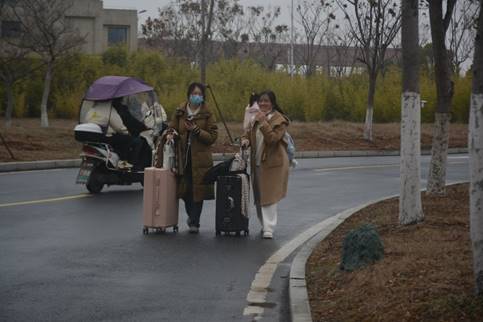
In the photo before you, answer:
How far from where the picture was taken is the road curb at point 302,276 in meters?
7.23

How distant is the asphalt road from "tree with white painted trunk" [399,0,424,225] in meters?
1.65

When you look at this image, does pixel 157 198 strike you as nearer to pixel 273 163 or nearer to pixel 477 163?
pixel 273 163

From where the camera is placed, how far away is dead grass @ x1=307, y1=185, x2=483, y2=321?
6.57 m

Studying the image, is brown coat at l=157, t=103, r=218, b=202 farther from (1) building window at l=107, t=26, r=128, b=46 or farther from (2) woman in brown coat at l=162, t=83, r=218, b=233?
(1) building window at l=107, t=26, r=128, b=46

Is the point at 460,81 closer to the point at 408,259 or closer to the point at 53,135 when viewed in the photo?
the point at 53,135

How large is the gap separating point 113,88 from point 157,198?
18.3 ft

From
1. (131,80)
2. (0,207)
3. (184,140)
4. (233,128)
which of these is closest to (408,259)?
(184,140)

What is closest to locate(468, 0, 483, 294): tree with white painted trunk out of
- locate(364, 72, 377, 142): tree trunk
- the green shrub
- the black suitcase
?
the black suitcase

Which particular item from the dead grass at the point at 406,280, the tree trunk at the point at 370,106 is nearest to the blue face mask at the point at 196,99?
the dead grass at the point at 406,280

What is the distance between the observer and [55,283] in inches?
340

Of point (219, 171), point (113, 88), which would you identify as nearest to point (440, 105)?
point (219, 171)

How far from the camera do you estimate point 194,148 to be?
11992 mm

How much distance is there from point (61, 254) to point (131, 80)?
7.62m

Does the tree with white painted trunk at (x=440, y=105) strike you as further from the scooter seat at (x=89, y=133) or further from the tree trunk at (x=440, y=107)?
the scooter seat at (x=89, y=133)
